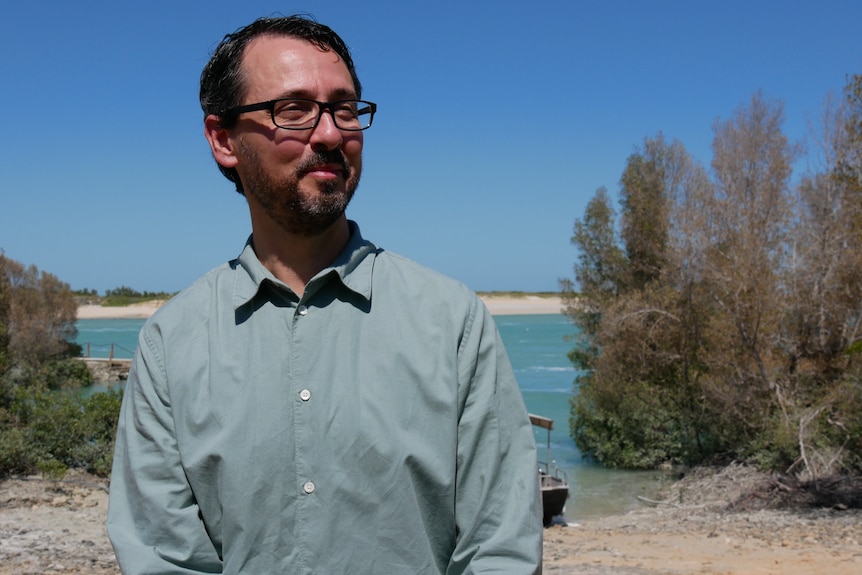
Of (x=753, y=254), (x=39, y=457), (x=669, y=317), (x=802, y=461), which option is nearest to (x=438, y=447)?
(x=39, y=457)

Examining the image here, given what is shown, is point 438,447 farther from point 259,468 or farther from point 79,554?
point 79,554

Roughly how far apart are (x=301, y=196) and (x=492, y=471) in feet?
2.17

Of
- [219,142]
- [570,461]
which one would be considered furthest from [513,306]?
[219,142]

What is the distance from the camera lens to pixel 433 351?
1.63 metres

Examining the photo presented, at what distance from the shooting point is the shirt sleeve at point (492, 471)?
1527mm

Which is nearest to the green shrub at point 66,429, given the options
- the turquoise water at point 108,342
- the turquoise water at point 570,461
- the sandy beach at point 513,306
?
the turquoise water at point 108,342

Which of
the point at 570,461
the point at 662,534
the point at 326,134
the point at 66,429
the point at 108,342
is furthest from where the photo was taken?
the point at 108,342

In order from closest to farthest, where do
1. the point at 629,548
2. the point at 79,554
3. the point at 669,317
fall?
the point at 79,554 < the point at 629,548 < the point at 669,317

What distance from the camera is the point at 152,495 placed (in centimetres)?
159

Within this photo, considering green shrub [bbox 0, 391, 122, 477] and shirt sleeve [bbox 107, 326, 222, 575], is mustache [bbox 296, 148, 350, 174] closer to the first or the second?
shirt sleeve [bbox 107, 326, 222, 575]

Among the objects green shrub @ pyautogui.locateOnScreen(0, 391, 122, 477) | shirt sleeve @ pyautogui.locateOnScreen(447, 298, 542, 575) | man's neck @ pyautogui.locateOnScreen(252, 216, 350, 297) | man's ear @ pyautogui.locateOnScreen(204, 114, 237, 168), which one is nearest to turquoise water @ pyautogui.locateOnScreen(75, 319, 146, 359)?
green shrub @ pyautogui.locateOnScreen(0, 391, 122, 477)

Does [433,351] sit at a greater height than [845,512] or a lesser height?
greater

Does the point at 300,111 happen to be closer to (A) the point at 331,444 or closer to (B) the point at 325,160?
(B) the point at 325,160

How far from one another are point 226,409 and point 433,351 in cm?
41
